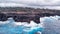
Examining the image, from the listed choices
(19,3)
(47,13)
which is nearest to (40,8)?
(47,13)

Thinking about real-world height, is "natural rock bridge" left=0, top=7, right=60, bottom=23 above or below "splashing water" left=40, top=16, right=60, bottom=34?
above

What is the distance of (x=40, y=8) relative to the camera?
1.00 m

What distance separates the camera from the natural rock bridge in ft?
3.22

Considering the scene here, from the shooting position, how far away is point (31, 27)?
0.97m

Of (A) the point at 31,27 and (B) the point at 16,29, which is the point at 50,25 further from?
Result: (B) the point at 16,29

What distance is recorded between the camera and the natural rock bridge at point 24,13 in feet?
3.22

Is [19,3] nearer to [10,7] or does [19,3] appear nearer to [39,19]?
[10,7]

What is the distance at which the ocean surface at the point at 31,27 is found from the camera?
0.97m

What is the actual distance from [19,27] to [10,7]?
0.66 ft

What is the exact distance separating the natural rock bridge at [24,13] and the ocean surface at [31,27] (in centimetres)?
4

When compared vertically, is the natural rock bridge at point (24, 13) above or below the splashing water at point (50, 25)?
above

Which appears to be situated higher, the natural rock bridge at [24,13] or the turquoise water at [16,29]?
the natural rock bridge at [24,13]

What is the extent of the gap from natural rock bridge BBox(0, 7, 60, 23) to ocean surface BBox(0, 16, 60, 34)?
0.04m

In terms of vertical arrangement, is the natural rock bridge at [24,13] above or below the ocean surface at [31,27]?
above
